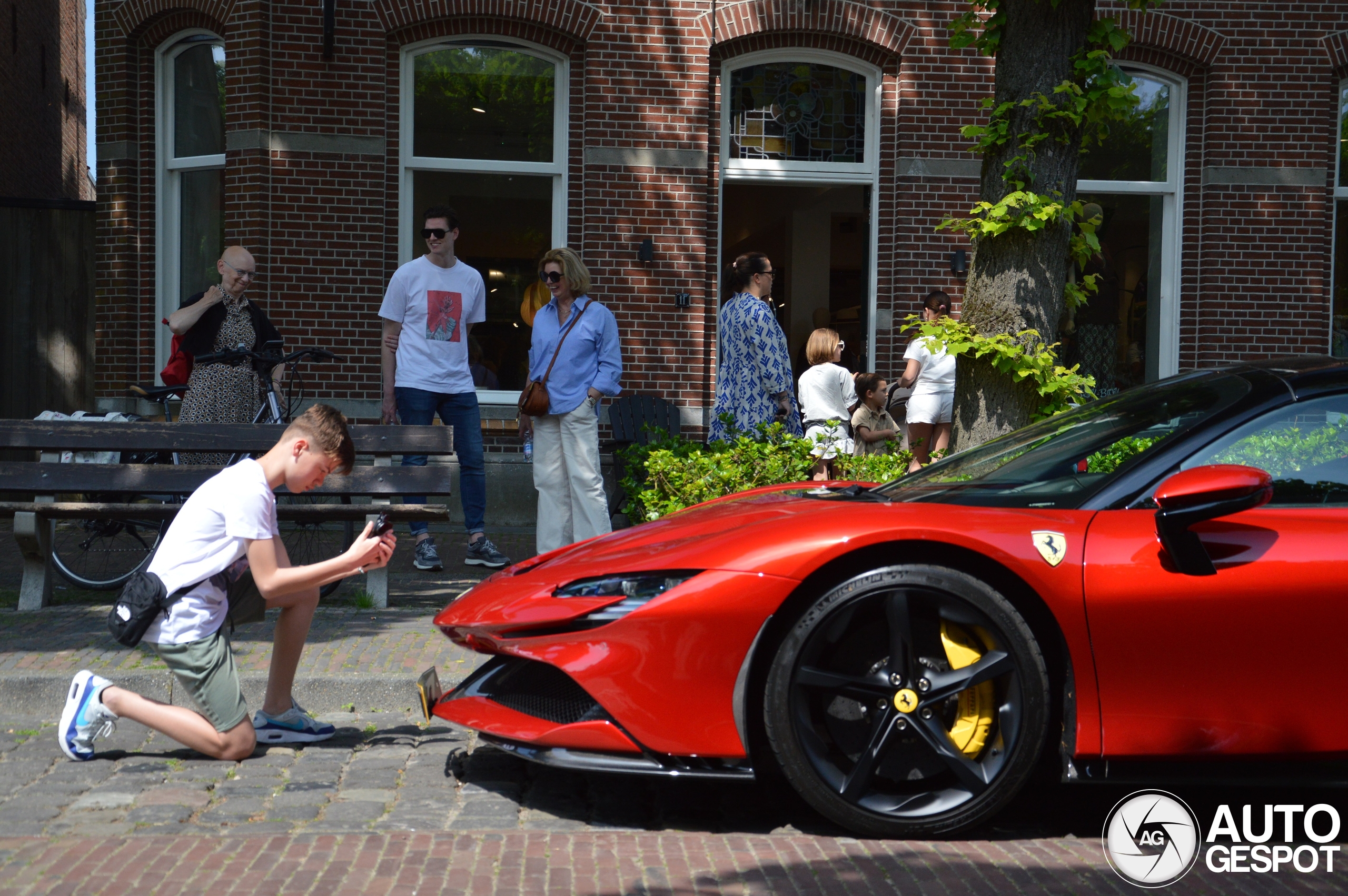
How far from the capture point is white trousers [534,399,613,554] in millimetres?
7254

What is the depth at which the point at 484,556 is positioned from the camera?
25.2ft

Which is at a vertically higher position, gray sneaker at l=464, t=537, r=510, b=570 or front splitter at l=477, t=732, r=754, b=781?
front splitter at l=477, t=732, r=754, b=781

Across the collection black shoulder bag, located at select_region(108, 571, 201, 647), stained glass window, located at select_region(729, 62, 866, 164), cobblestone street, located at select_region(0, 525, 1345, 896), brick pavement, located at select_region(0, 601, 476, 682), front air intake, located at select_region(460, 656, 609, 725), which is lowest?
cobblestone street, located at select_region(0, 525, 1345, 896)

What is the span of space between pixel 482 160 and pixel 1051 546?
333 inches

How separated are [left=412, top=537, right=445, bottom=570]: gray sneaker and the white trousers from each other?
0.67 meters

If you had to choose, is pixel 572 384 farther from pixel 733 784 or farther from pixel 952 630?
pixel 952 630

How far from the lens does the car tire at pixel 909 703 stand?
3.38 meters

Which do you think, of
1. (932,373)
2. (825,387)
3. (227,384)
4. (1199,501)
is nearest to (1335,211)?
(932,373)

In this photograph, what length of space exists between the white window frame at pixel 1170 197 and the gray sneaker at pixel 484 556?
6.73 m

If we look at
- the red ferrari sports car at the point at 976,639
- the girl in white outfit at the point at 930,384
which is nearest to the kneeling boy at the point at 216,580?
the red ferrari sports car at the point at 976,639

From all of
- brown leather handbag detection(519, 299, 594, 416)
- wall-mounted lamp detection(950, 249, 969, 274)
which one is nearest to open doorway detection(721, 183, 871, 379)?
wall-mounted lamp detection(950, 249, 969, 274)

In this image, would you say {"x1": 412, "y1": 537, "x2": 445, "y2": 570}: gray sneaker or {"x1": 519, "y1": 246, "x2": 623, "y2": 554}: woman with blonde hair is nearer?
{"x1": 519, "y1": 246, "x2": 623, "y2": 554}: woman with blonde hair

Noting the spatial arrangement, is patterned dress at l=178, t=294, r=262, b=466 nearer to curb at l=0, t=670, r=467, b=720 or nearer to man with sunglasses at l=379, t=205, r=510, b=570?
man with sunglasses at l=379, t=205, r=510, b=570

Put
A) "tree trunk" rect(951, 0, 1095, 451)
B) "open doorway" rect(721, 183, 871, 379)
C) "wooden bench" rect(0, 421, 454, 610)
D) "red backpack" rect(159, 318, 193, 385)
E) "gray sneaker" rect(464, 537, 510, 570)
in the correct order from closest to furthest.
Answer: "tree trunk" rect(951, 0, 1095, 451) → "wooden bench" rect(0, 421, 454, 610) → "gray sneaker" rect(464, 537, 510, 570) → "red backpack" rect(159, 318, 193, 385) → "open doorway" rect(721, 183, 871, 379)
